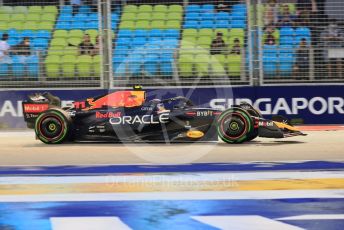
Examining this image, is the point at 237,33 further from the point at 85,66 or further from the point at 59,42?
the point at 59,42

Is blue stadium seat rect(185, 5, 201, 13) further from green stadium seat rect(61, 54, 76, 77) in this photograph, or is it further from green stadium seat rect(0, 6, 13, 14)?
green stadium seat rect(0, 6, 13, 14)

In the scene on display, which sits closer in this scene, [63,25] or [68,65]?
[68,65]

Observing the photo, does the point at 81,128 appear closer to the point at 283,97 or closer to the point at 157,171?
the point at 157,171

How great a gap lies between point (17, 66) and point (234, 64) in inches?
183

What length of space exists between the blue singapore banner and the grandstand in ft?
0.61

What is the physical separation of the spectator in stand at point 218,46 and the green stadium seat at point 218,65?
10 cm

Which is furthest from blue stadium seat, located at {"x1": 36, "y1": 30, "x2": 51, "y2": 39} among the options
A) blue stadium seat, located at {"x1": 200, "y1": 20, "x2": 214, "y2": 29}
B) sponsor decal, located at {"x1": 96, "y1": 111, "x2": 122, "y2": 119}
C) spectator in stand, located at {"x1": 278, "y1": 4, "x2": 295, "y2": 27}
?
spectator in stand, located at {"x1": 278, "y1": 4, "x2": 295, "y2": 27}

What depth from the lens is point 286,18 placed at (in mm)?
12734

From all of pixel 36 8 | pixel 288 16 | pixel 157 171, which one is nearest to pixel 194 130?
pixel 157 171

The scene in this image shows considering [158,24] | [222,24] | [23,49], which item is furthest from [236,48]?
[23,49]

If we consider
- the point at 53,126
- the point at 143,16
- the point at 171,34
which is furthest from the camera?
the point at 143,16

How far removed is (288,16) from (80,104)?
19.0 ft

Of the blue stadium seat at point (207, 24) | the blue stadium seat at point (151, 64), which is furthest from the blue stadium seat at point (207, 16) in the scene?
the blue stadium seat at point (151, 64)

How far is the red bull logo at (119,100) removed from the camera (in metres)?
8.91
